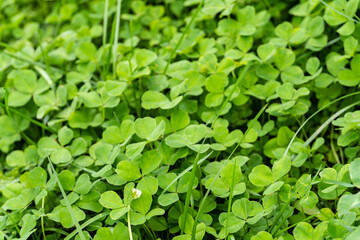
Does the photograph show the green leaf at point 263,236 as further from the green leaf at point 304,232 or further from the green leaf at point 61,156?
the green leaf at point 61,156

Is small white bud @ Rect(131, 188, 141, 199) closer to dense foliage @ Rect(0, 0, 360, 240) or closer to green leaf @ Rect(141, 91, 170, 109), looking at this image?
dense foliage @ Rect(0, 0, 360, 240)

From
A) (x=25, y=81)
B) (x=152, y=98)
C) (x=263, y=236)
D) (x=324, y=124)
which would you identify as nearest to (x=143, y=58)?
(x=152, y=98)

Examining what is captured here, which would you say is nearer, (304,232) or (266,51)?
(304,232)

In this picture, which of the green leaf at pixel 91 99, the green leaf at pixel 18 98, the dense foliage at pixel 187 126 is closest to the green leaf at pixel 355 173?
the dense foliage at pixel 187 126

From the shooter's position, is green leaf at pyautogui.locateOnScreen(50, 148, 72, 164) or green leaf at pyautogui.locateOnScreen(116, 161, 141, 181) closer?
green leaf at pyautogui.locateOnScreen(116, 161, 141, 181)

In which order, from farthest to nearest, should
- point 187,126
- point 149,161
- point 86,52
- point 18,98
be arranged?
point 86,52
point 18,98
point 187,126
point 149,161

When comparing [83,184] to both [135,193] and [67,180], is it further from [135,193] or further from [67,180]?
[135,193]

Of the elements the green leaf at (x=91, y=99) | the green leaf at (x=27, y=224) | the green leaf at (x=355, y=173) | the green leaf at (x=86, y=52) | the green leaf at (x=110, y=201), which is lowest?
the green leaf at (x=27, y=224)

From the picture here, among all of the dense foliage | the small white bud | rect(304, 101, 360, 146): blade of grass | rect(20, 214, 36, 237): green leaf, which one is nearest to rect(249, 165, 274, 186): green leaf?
the dense foliage
